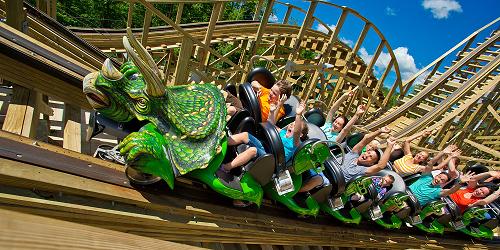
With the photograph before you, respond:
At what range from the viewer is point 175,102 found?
248cm

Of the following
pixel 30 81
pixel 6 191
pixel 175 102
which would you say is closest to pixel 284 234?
pixel 175 102

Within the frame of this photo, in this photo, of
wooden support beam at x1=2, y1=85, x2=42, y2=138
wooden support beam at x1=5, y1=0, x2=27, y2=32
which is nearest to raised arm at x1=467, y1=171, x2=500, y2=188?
wooden support beam at x1=2, y1=85, x2=42, y2=138

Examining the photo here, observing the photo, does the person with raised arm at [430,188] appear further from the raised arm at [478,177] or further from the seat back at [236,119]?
the seat back at [236,119]

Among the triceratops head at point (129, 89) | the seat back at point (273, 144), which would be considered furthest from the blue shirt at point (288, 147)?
the triceratops head at point (129, 89)

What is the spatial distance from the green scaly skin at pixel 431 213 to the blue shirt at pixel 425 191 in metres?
0.06

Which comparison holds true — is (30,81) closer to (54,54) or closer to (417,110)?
(54,54)

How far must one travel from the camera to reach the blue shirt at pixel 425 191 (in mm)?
4406

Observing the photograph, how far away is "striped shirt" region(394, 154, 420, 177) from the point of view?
4.69 meters

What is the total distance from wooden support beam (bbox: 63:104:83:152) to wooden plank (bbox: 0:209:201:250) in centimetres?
205

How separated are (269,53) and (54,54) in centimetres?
757

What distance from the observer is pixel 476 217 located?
17.0 ft

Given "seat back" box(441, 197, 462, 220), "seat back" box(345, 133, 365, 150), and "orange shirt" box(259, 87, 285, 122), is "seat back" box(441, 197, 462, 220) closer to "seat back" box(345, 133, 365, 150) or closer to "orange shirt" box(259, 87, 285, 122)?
"seat back" box(345, 133, 365, 150)

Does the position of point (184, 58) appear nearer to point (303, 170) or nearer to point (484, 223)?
point (303, 170)

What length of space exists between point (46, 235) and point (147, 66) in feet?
5.00
